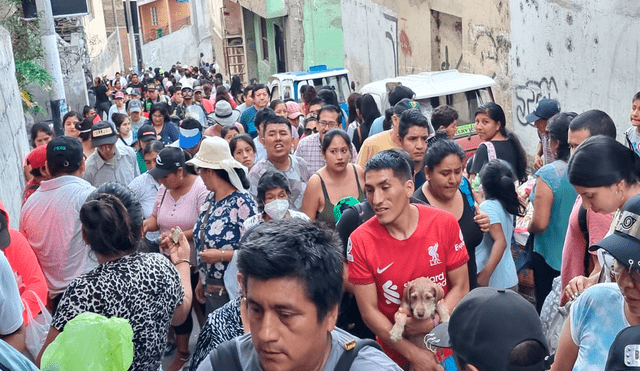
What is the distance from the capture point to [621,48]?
10453 mm

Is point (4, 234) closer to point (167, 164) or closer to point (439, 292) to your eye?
point (167, 164)

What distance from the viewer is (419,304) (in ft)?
12.4

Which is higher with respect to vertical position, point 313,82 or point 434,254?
point 313,82

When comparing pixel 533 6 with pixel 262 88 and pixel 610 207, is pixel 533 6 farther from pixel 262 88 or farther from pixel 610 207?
pixel 610 207

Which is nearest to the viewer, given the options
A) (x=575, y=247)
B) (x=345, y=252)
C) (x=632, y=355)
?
(x=632, y=355)

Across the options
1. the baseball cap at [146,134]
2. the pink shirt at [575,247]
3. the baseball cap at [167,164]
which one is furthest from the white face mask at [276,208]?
the baseball cap at [146,134]

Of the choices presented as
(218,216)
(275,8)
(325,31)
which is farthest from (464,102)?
(275,8)

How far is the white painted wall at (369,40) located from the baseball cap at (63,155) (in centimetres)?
1634

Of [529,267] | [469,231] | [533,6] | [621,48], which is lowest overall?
[529,267]

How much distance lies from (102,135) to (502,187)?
4192mm

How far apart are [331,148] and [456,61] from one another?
12.1 metres

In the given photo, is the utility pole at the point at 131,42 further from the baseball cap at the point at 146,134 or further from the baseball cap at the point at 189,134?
the baseball cap at the point at 189,134

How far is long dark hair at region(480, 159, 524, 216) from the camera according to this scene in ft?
16.5

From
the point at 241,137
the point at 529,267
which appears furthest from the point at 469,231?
the point at 241,137
